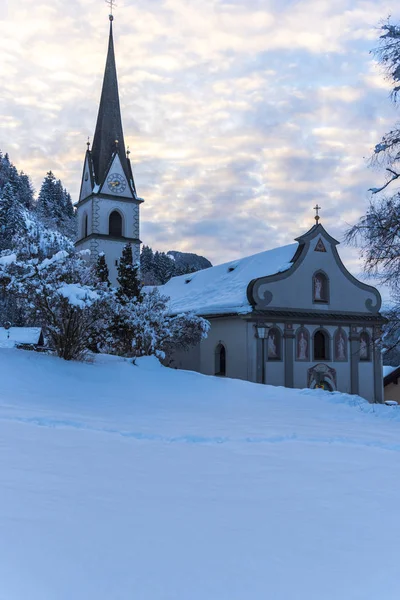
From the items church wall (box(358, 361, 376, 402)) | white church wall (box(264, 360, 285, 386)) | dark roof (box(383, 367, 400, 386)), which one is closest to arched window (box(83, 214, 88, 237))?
white church wall (box(264, 360, 285, 386))

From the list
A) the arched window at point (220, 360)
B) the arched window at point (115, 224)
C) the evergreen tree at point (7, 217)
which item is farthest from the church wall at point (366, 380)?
the evergreen tree at point (7, 217)

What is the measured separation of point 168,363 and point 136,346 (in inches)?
359

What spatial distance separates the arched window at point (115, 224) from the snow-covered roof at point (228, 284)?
1242 centimetres

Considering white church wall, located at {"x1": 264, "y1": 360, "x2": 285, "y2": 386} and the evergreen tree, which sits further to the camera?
the evergreen tree

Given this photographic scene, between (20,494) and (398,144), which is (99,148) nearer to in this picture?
(398,144)

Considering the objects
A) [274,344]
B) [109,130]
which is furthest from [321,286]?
[109,130]

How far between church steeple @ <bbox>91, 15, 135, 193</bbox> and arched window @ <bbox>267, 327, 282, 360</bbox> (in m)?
24.7

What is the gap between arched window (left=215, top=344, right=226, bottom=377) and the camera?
88.1 feet

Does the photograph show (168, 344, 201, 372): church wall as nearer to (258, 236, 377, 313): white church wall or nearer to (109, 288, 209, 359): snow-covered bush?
(109, 288, 209, 359): snow-covered bush

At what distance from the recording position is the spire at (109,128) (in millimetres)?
44750

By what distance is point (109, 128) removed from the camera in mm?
A: 45312

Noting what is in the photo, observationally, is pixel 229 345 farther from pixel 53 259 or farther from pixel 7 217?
pixel 7 217

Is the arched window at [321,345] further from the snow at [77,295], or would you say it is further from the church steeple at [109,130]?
the church steeple at [109,130]

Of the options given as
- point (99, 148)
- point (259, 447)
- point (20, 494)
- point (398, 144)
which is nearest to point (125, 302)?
point (398, 144)
